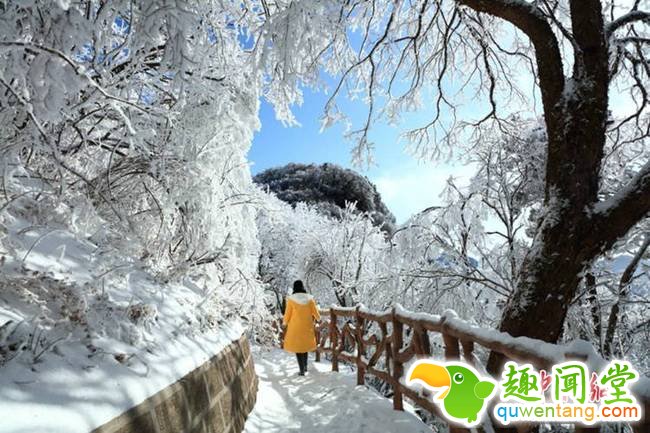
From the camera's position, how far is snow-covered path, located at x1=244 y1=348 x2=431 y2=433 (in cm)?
433

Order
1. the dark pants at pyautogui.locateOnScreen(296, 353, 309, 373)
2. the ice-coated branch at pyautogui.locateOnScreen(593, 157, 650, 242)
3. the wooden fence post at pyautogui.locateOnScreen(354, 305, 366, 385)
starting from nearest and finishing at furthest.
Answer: the ice-coated branch at pyautogui.locateOnScreen(593, 157, 650, 242), the wooden fence post at pyautogui.locateOnScreen(354, 305, 366, 385), the dark pants at pyautogui.locateOnScreen(296, 353, 309, 373)

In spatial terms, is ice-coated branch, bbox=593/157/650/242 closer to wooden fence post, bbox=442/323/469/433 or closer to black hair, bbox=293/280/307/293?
wooden fence post, bbox=442/323/469/433

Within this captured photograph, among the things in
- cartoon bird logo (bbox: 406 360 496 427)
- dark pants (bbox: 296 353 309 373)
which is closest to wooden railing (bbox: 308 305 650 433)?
cartoon bird logo (bbox: 406 360 496 427)

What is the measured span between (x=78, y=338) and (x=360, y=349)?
4728 mm

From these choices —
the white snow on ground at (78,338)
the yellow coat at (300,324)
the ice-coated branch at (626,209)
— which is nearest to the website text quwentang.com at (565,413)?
the ice-coated branch at (626,209)

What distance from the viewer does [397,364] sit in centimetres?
480

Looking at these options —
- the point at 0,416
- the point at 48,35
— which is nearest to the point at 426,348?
the point at 0,416

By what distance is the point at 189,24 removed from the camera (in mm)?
1841

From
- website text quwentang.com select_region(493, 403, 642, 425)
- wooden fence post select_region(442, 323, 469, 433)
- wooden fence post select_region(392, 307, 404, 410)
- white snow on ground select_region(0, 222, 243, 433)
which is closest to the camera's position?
white snow on ground select_region(0, 222, 243, 433)

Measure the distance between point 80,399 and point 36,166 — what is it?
254 cm

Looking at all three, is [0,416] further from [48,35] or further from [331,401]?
[331,401]

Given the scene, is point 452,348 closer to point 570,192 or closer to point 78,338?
point 570,192

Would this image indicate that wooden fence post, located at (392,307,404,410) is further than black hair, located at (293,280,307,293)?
No

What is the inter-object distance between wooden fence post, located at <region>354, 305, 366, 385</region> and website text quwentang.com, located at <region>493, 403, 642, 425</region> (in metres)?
3.46
